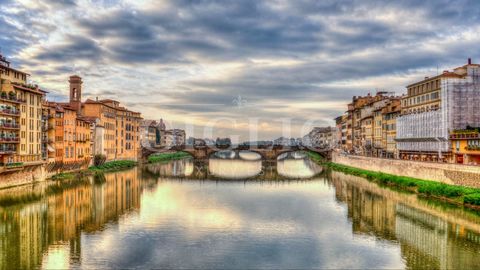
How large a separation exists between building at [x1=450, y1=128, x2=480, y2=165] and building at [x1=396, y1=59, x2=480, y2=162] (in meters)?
1.30

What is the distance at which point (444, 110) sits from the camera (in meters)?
52.8

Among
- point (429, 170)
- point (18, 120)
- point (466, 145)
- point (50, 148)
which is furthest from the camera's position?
point (50, 148)

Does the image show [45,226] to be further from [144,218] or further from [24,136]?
[24,136]

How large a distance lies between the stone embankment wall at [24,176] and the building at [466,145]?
4374 centimetres

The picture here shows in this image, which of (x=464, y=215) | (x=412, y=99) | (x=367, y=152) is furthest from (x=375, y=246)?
(x=367, y=152)

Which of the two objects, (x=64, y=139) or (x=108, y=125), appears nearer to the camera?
(x=64, y=139)

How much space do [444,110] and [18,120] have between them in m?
46.8

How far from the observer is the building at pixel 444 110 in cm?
5212

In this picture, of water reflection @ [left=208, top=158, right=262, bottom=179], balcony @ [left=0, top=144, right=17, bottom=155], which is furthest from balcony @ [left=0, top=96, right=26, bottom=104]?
water reflection @ [left=208, top=158, right=262, bottom=179]

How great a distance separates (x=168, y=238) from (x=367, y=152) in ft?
208

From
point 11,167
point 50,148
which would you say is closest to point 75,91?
point 50,148

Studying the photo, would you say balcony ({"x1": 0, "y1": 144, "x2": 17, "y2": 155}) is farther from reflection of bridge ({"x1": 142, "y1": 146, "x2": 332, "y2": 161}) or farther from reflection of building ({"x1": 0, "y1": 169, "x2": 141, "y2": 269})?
reflection of bridge ({"x1": 142, "y1": 146, "x2": 332, "y2": 161})

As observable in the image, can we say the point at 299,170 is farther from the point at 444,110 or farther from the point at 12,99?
the point at 12,99

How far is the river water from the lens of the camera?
21.2 m
